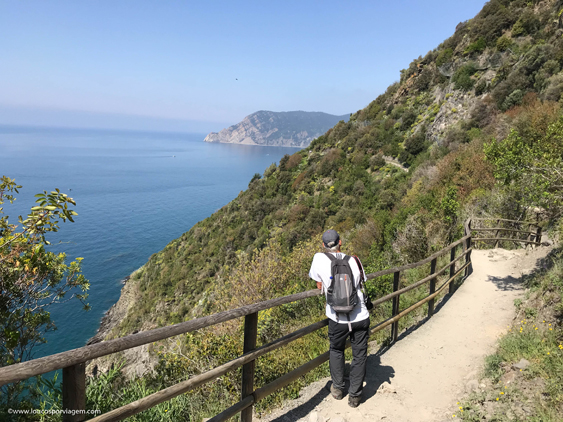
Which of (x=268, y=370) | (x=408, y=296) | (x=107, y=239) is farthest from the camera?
(x=107, y=239)

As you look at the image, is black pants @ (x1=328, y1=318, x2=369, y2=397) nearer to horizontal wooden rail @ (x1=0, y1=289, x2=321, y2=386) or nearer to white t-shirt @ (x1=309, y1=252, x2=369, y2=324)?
white t-shirt @ (x1=309, y1=252, x2=369, y2=324)

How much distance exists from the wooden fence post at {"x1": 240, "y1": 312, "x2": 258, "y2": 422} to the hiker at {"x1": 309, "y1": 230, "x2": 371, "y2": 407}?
862mm

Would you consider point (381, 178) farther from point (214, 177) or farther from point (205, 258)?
point (214, 177)

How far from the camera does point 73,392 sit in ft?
5.97

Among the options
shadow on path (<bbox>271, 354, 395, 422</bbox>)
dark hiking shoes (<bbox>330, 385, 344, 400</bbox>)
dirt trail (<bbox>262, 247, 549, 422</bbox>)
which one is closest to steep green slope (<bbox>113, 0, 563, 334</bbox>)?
dirt trail (<bbox>262, 247, 549, 422</bbox>)

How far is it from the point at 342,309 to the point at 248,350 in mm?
1015

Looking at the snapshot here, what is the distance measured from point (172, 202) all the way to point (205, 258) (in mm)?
55906

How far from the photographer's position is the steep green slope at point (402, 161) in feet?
56.0

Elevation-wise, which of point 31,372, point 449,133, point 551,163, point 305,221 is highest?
point 449,133

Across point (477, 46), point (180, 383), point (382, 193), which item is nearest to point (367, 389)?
point (180, 383)

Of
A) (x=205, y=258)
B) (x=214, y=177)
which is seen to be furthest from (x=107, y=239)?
(x=214, y=177)

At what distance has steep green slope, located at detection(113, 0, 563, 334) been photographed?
672 inches

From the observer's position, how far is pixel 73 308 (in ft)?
105

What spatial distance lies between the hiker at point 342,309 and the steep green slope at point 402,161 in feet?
26.9
